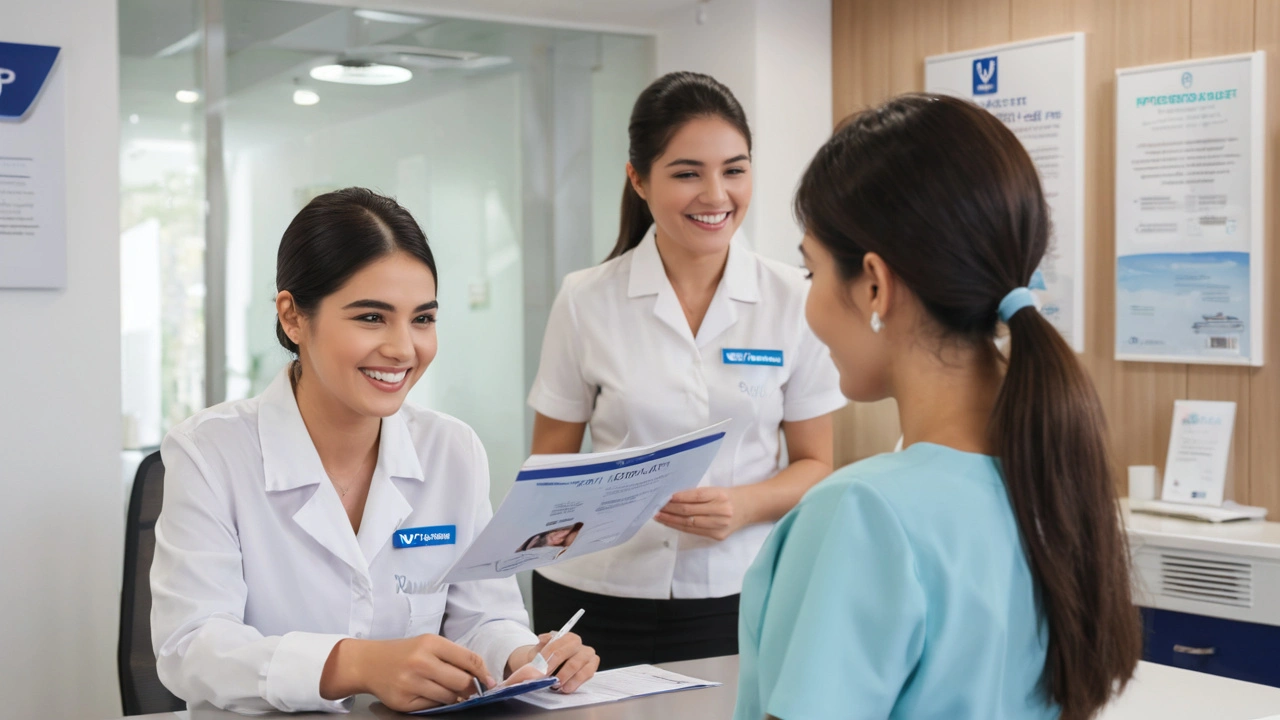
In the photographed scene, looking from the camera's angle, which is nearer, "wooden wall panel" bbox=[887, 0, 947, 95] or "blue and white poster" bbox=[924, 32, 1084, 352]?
"blue and white poster" bbox=[924, 32, 1084, 352]

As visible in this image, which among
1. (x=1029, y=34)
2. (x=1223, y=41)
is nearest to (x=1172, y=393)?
(x=1223, y=41)

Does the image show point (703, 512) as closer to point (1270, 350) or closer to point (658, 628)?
point (658, 628)

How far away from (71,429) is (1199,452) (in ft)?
10.2

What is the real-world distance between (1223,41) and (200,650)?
10.0 feet

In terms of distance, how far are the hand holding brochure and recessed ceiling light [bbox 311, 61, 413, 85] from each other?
2.58 metres

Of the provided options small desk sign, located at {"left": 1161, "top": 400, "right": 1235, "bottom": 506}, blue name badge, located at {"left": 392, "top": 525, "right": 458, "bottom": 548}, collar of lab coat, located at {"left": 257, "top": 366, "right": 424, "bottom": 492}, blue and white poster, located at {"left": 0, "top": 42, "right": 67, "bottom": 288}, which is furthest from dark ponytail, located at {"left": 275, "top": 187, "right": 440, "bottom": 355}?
small desk sign, located at {"left": 1161, "top": 400, "right": 1235, "bottom": 506}

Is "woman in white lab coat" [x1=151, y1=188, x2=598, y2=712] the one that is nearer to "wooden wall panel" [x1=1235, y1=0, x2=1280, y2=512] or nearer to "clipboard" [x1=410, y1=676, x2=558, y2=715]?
"clipboard" [x1=410, y1=676, x2=558, y2=715]

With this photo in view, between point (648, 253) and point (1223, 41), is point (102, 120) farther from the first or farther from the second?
point (1223, 41)

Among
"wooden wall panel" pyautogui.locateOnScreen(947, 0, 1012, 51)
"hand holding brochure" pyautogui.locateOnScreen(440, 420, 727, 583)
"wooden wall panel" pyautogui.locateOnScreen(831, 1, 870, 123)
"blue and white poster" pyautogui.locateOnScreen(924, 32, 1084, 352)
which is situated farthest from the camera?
"wooden wall panel" pyautogui.locateOnScreen(831, 1, 870, 123)

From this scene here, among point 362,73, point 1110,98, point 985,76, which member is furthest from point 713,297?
point 362,73

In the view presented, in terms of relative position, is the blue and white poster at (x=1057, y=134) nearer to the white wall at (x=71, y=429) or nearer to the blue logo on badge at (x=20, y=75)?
the white wall at (x=71, y=429)

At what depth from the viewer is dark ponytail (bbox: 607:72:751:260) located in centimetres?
229

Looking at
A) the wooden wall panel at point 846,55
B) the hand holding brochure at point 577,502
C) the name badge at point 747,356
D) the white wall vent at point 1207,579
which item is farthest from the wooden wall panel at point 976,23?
the hand holding brochure at point 577,502

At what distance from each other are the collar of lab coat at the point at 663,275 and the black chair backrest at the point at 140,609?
3.27ft
